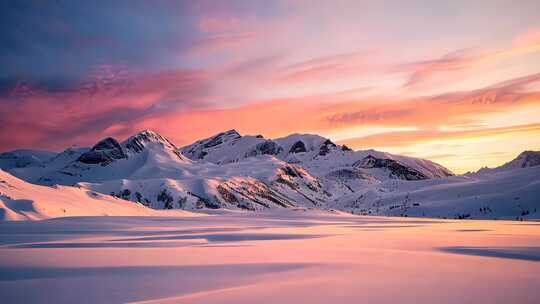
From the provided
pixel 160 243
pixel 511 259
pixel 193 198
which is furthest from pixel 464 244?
pixel 193 198

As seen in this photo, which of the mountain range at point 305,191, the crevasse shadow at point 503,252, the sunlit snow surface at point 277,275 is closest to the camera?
the sunlit snow surface at point 277,275

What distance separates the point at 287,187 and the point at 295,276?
176 m

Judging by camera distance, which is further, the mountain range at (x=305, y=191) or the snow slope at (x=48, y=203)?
the mountain range at (x=305, y=191)

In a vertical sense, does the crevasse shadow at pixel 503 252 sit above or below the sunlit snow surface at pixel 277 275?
below

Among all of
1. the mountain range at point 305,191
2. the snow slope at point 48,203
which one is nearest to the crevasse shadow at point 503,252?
the mountain range at point 305,191

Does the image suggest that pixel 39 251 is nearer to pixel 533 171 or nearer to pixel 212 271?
pixel 212 271

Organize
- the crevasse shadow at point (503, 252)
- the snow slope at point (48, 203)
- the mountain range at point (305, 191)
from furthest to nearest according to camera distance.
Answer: the mountain range at point (305, 191), the snow slope at point (48, 203), the crevasse shadow at point (503, 252)

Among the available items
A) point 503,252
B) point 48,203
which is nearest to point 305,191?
point 48,203

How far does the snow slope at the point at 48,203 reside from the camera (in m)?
23.9

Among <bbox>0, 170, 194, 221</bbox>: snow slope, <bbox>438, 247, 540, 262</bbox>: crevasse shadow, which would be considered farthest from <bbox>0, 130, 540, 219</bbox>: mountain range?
<bbox>438, 247, 540, 262</bbox>: crevasse shadow

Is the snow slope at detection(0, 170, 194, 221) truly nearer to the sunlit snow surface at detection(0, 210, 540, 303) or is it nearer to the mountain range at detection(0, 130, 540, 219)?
the mountain range at detection(0, 130, 540, 219)

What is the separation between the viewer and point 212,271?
17.2 ft

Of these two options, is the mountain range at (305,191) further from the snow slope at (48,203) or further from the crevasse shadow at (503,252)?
the crevasse shadow at (503,252)

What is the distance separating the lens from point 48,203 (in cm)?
2825
